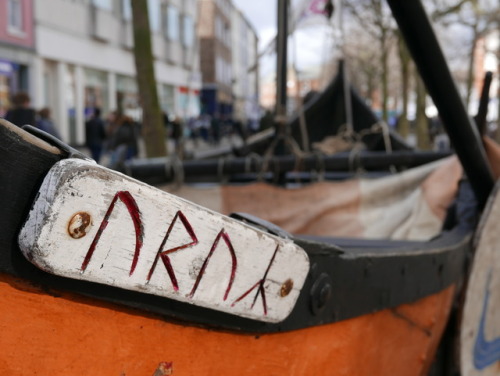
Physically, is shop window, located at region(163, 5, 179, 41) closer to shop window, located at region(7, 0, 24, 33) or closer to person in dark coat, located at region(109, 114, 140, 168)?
shop window, located at region(7, 0, 24, 33)

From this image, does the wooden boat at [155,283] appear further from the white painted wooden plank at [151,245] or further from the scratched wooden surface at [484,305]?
the scratched wooden surface at [484,305]

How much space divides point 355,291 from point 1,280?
0.86 m

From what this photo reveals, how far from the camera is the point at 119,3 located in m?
24.9

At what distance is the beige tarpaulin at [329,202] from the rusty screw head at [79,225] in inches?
99.3

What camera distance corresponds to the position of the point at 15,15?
18.6 m

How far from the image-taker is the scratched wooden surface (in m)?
2.20

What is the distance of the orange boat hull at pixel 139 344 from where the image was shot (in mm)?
925

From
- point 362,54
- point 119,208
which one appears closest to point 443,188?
point 119,208

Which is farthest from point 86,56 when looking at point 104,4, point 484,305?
point 484,305

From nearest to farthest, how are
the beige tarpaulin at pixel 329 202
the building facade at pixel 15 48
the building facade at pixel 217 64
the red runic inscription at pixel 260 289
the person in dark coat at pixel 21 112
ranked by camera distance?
the red runic inscription at pixel 260 289, the beige tarpaulin at pixel 329 202, the person in dark coat at pixel 21 112, the building facade at pixel 15 48, the building facade at pixel 217 64

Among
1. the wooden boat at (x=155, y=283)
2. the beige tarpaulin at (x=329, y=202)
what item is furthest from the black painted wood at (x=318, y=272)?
the beige tarpaulin at (x=329, y=202)

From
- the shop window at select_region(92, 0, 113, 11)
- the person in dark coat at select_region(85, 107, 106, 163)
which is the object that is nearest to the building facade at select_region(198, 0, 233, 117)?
the shop window at select_region(92, 0, 113, 11)

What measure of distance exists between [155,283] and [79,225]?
16cm

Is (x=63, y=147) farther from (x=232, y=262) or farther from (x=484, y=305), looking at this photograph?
(x=484, y=305)
